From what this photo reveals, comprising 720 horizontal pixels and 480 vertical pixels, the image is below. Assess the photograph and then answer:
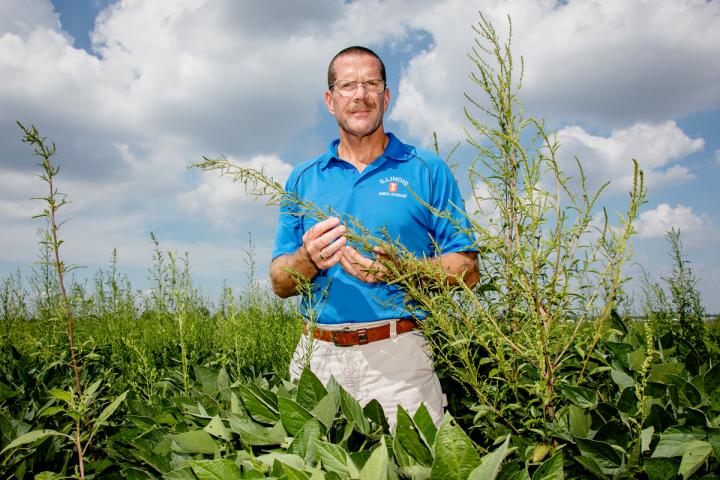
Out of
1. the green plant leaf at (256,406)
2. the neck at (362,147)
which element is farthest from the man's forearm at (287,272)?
the green plant leaf at (256,406)

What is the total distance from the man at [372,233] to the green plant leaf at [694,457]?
132 cm

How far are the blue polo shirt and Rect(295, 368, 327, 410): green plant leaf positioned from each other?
115 cm

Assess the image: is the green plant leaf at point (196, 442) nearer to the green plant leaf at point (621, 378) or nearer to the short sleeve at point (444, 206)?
the green plant leaf at point (621, 378)

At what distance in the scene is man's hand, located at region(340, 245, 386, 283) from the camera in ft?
6.71

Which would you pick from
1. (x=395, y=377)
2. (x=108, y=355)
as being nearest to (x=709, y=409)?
(x=395, y=377)

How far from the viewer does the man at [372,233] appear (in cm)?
282

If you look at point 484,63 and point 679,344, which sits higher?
point 484,63

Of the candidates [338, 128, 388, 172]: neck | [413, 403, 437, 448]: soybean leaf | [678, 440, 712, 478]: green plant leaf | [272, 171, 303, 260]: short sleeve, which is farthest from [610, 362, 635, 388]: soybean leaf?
[272, 171, 303, 260]: short sleeve

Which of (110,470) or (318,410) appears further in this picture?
(110,470)

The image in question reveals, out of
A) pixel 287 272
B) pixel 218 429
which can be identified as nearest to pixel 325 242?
pixel 287 272

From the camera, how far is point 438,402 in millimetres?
2857

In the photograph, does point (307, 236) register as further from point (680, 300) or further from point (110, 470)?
point (680, 300)

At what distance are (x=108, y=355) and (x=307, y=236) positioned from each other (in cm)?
356

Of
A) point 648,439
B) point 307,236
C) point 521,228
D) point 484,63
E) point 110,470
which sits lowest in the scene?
point 110,470
